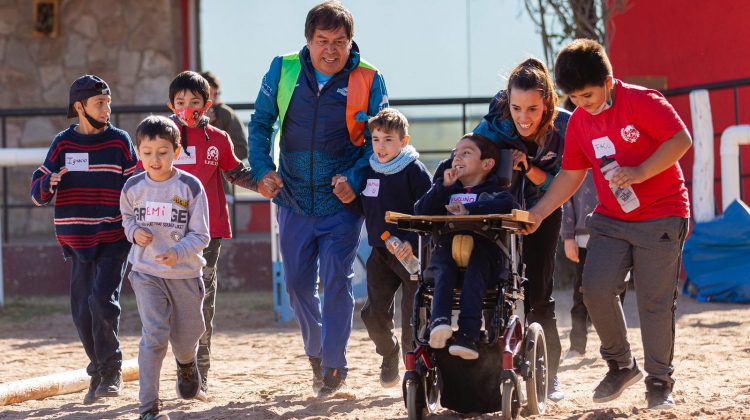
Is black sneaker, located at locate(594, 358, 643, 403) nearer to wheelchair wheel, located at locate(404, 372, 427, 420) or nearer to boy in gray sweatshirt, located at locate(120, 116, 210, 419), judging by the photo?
wheelchair wheel, located at locate(404, 372, 427, 420)

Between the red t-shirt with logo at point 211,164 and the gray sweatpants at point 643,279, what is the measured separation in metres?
1.88

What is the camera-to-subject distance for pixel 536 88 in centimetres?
514

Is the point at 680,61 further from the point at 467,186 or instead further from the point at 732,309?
the point at 467,186

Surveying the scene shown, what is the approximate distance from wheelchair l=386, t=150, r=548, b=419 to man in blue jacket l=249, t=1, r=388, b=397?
90 cm

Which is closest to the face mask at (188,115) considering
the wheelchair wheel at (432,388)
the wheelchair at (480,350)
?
the wheelchair at (480,350)

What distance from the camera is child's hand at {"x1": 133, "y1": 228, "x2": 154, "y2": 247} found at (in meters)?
5.01

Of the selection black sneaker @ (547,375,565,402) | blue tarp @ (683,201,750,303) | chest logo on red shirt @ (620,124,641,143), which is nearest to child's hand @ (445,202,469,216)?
chest logo on red shirt @ (620,124,641,143)

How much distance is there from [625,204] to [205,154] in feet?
7.01

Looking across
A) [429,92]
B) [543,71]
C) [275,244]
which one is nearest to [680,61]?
[429,92]

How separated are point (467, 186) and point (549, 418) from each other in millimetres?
1045

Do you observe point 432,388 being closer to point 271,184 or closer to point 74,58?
point 271,184

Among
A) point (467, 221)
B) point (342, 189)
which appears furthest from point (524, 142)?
point (342, 189)

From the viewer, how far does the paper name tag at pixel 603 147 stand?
5.07m

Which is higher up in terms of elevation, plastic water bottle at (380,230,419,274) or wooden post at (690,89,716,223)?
wooden post at (690,89,716,223)
